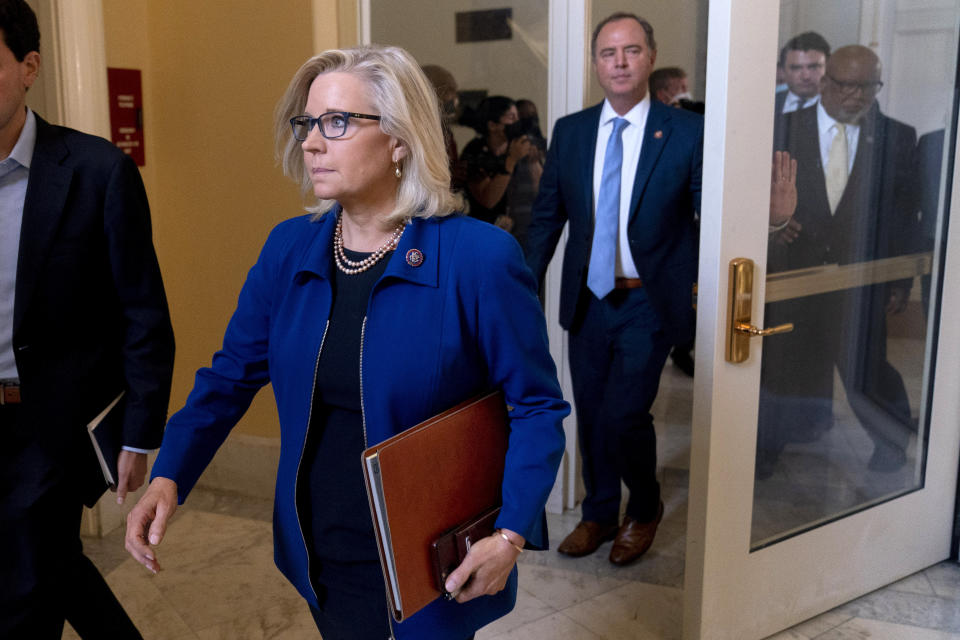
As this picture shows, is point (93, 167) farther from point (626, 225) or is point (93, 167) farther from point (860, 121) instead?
point (860, 121)

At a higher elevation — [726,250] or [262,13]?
[262,13]

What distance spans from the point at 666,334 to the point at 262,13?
1.83m

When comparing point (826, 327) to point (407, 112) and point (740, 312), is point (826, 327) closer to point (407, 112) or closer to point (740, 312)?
point (740, 312)

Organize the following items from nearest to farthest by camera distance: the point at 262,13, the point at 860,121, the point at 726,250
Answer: the point at 726,250, the point at 860,121, the point at 262,13

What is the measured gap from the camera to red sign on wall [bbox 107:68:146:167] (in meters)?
3.52

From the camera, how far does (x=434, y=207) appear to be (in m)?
1.50

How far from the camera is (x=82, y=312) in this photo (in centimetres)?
195

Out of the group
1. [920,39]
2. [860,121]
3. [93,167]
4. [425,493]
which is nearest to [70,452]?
[93,167]

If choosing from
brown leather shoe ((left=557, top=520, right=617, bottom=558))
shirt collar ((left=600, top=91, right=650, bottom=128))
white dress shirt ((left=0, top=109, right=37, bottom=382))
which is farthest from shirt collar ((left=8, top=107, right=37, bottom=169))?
brown leather shoe ((left=557, top=520, right=617, bottom=558))

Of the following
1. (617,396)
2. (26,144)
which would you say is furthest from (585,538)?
(26,144)

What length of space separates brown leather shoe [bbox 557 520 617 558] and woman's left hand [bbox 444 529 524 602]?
6.44ft

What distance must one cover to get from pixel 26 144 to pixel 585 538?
7.19 feet

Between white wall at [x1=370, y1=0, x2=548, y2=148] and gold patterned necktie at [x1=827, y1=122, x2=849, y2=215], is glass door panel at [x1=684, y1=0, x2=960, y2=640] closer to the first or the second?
gold patterned necktie at [x1=827, y1=122, x2=849, y2=215]

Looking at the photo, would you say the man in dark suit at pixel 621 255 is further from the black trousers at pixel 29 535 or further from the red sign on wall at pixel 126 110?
the black trousers at pixel 29 535
